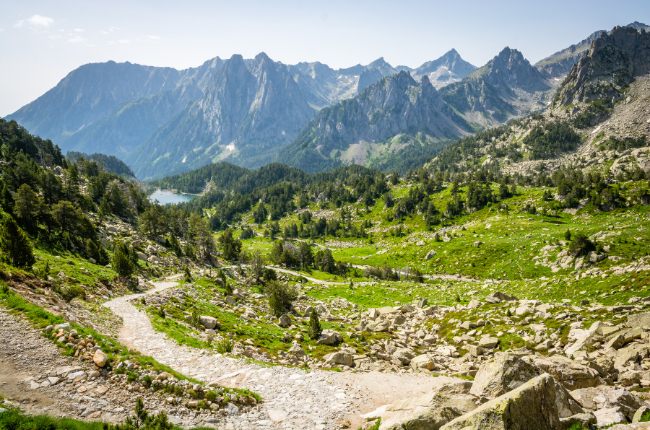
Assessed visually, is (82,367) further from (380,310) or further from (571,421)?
(380,310)

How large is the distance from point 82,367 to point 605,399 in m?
25.6

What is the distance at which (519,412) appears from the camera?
9883 millimetres

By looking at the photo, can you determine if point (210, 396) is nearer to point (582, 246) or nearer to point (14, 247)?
point (14, 247)

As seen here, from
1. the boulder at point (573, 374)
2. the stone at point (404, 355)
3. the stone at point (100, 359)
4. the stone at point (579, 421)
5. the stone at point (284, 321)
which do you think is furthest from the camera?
the stone at point (284, 321)

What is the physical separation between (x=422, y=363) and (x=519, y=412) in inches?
606

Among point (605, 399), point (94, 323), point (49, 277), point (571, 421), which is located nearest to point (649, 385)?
point (605, 399)

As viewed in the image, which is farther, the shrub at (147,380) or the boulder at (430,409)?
the shrub at (147,380)

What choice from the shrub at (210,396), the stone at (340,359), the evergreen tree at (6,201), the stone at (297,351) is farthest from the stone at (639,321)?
the evergreen tree at (6,201)

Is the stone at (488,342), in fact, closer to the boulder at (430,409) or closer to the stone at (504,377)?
the stone at (504,377)

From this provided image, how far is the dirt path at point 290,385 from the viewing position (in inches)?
570

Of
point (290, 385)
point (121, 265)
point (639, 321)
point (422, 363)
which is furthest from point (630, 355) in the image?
point (121, 265)

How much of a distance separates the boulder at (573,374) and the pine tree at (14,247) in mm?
46055

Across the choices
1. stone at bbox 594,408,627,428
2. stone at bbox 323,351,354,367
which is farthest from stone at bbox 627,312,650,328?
stone at bbox 323,351,354,367

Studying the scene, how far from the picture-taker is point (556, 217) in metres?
105
